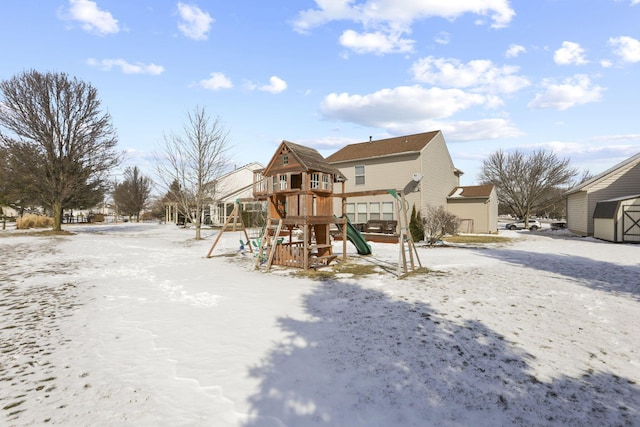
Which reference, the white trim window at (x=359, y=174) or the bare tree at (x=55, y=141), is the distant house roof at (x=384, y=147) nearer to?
the white trim window at (x=359, y=174)

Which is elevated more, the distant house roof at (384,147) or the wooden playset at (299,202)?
the distant house roof at (384,147)

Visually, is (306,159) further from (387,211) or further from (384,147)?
(384,147)

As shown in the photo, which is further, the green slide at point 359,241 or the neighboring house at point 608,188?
the neighboring house at point 608,188

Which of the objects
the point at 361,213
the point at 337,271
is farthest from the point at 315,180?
the point at 361,213

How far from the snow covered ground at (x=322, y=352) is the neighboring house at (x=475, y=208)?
18364 mm

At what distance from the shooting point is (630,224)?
749 inches

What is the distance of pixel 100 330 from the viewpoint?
571 cm

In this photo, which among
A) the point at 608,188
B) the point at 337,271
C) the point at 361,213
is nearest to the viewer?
the point at 337,271

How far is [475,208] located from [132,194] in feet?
207

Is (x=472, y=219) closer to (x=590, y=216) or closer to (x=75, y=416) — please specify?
(x=590, y=216)

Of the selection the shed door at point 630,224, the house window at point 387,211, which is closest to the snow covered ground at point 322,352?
the shed door at point 630,224

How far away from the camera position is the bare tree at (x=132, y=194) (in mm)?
62438

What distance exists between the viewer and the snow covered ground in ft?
11.3

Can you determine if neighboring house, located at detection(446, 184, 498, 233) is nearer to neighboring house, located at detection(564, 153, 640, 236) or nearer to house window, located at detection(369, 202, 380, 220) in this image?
neighboring house, located at detection(564, 153, 640, 236)
